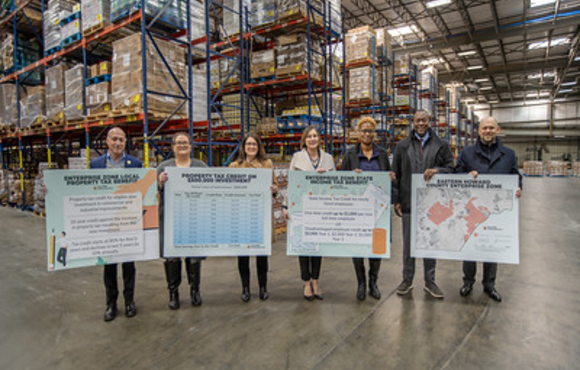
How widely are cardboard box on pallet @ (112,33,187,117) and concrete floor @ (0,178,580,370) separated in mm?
3170

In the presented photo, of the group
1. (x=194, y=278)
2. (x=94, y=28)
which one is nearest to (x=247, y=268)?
(x=194, y=278)

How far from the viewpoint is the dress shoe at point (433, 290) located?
3.64 meters

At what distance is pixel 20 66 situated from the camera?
10523 millimetres

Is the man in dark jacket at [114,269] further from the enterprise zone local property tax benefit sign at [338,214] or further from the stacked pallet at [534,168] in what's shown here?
the stacked pallet at [534,168]

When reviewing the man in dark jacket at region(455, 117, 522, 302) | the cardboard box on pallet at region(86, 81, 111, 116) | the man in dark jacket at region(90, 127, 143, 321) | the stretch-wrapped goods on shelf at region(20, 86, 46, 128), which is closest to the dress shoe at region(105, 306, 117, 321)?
the man in dark jacket at region(90, 127, 143, 321)

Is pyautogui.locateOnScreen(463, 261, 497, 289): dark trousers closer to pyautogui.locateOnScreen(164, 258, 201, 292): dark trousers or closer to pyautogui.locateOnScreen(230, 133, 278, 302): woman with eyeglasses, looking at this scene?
pyautogui.locateOnScreen(230, 133, 278, 302): woman with eyeglasses

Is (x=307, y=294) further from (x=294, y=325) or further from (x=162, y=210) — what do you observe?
(x=162, y=210)

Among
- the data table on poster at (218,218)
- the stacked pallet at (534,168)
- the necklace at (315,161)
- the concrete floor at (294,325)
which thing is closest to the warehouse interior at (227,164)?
the concrete floor at (294,325)

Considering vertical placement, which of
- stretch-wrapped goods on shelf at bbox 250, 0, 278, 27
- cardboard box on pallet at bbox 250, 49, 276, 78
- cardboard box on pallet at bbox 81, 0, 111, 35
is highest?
stretch-wrapped goods on shelf at bbox 250, 0, 278, 27

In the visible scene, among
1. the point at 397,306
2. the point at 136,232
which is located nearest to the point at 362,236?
the point at 397,306

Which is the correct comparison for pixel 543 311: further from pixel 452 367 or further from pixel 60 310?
pixel 60 310

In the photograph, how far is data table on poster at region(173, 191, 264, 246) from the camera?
3.31 meters

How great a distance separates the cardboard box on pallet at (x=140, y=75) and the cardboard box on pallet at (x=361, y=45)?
6.38 meters

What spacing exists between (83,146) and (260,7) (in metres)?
8.07
